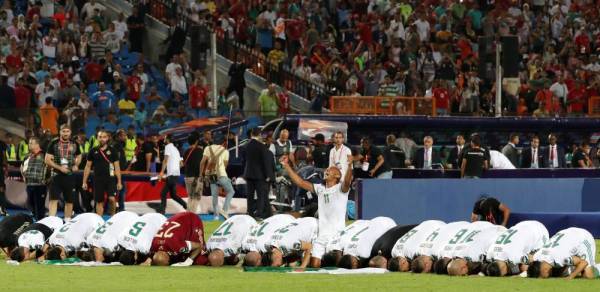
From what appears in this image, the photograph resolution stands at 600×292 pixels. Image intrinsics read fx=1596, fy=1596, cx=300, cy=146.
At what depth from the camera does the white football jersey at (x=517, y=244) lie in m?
18.7

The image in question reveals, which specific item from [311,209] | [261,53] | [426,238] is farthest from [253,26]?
[426,238]

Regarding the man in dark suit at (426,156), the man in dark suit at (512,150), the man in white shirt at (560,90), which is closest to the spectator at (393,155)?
the man in dark suit at (426,156)

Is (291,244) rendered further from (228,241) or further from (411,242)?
(411,242)

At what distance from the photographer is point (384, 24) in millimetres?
47219

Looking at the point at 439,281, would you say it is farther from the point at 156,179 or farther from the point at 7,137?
the point at 7,137

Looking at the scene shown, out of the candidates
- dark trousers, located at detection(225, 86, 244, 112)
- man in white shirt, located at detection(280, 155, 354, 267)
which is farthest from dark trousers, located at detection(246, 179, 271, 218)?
dark trousers, located at detection(225, 86, 244, 112)

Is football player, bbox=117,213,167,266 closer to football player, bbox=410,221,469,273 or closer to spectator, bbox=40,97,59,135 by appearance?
football player, bbox=410,221,469,273

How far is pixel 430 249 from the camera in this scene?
19328 millimetres

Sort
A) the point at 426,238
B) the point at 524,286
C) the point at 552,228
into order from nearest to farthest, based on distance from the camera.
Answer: the point at 524,286 < the point at 426,238 < the point at 552,228

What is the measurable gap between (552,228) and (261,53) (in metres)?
19.2

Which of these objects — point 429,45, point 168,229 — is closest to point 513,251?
point 168,229

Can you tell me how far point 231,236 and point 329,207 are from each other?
4.42ft

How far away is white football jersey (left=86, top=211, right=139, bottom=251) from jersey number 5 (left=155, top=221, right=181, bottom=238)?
0.48 m

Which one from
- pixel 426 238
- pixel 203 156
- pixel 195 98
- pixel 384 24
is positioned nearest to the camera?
pixel 426 238
